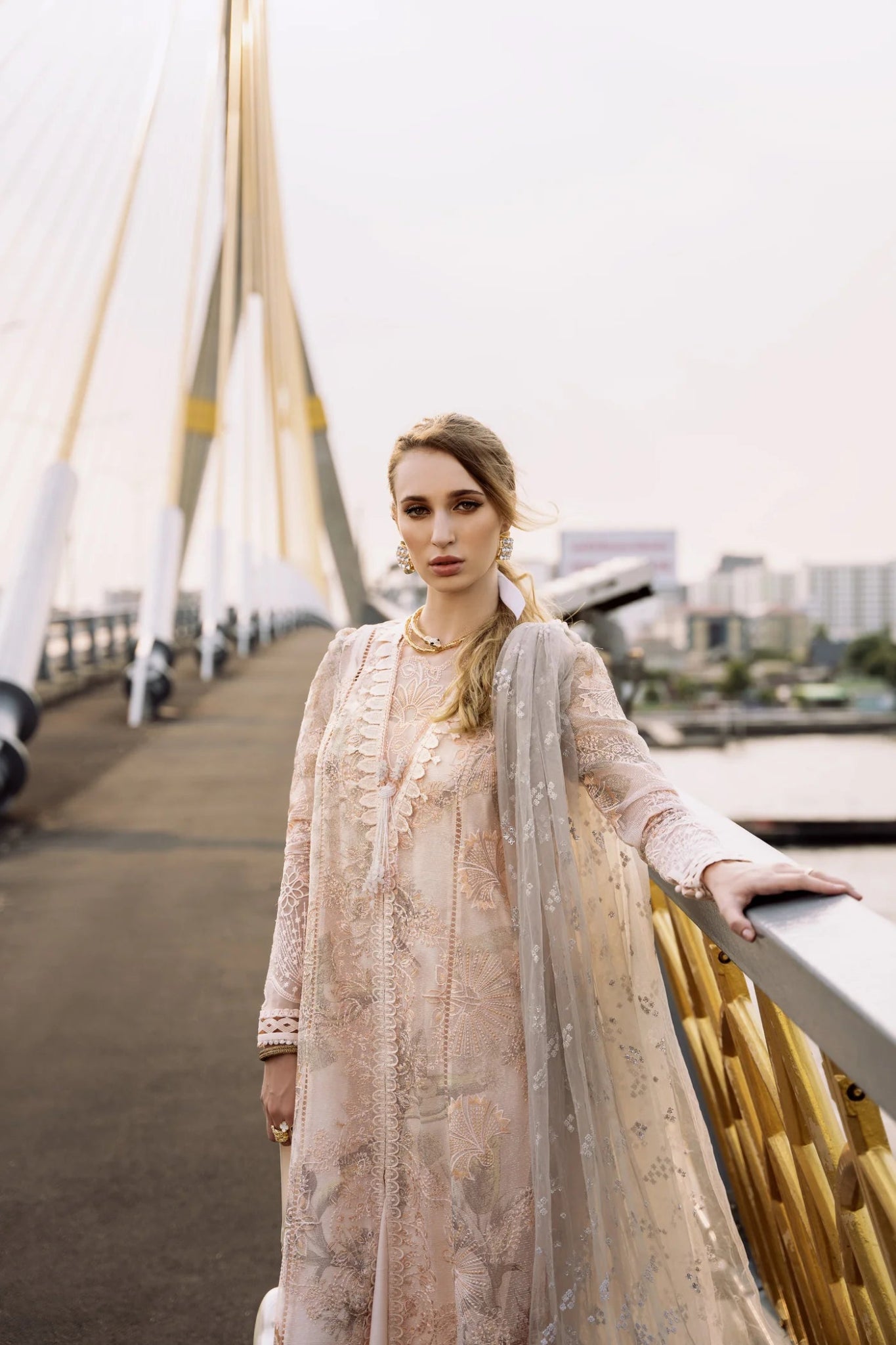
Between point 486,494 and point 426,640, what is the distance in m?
0.21

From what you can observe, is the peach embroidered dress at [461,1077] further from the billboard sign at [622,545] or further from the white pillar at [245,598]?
the billboard sign at [622,545]

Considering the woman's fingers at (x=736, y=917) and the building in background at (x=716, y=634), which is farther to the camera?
the building in background at (x=716, y=634)

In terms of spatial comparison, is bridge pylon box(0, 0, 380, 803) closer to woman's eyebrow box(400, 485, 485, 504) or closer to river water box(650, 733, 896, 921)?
woman's eyebrow box(400, 485, 485, 504)

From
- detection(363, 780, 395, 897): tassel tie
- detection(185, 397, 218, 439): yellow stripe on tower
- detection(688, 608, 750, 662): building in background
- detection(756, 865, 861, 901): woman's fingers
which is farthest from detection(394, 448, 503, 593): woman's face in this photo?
detection(688, 608, 750, 662): building in background

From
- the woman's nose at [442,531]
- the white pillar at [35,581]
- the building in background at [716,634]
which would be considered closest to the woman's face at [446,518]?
the woman's nose at [442,531]

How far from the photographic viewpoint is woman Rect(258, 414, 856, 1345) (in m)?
1.32

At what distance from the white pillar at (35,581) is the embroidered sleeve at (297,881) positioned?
13.5 ft

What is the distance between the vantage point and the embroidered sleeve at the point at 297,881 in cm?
155

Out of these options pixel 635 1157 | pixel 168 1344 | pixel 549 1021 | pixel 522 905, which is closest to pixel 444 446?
pixel 522 905

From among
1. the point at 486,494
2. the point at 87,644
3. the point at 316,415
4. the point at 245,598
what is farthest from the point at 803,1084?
the point at 316,415

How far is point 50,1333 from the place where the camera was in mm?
1852

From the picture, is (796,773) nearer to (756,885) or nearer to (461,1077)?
(461,1077)

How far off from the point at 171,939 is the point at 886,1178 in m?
3.03

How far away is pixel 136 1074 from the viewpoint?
2.81m
